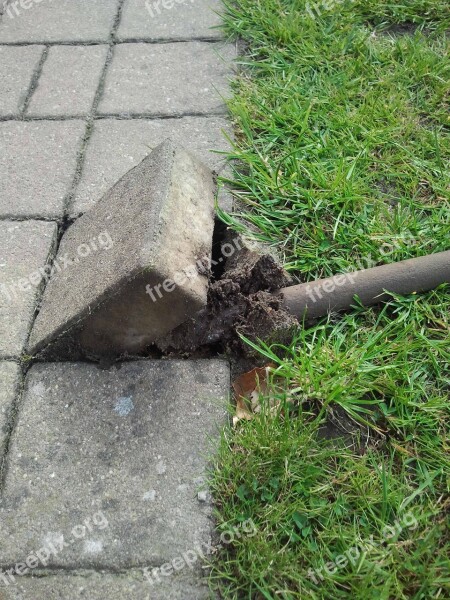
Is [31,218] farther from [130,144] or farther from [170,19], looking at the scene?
[170,19]

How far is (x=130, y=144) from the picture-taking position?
8.79 ft

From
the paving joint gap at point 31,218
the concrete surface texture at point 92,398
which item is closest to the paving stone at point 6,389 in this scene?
the concrete surface texture at point 92,398

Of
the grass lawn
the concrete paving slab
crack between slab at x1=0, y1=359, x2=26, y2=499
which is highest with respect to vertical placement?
the concrete paving slab

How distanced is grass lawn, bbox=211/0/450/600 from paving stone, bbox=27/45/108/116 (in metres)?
0.72

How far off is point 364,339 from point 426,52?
1.67m

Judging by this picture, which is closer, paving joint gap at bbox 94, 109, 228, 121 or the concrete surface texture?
the concrete surface texture

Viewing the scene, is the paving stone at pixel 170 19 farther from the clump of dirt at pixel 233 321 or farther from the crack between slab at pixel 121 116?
the clump of dirt at pixel 233 321

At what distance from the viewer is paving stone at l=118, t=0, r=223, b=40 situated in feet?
10.5

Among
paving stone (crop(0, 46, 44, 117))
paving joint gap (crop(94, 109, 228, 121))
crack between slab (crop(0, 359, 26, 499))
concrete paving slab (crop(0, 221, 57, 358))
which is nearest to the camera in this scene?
crack between slab (crop(0, 359, 26, 499))

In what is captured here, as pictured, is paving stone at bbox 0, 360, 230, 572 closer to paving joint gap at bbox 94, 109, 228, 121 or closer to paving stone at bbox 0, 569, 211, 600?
paving stone at bbox 0, 569, 211, 600

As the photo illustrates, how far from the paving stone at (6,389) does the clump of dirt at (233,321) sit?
48 centimetres

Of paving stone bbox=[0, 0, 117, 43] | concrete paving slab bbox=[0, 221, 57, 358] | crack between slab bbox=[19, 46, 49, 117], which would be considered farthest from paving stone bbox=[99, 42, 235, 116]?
concrete paving slab bbox=[0, 221, 57, 358]

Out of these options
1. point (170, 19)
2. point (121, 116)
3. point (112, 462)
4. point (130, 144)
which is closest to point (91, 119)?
point (121, 116)

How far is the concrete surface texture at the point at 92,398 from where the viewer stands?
5.32 feet
